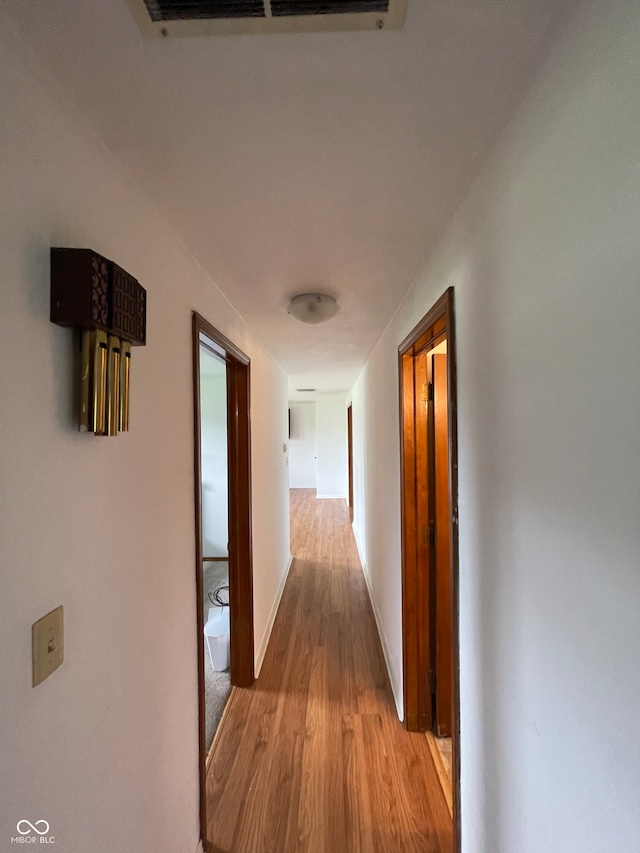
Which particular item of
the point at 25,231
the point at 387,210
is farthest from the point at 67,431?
the point at 387,210

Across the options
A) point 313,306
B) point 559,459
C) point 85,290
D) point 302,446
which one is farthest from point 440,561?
point 302,446

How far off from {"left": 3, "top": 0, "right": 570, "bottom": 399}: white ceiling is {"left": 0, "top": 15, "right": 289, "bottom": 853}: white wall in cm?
10

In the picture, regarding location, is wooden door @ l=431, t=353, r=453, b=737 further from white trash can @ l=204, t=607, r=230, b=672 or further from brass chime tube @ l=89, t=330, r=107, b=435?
brass chime tube @ l=89, t=330, r=107, b=435

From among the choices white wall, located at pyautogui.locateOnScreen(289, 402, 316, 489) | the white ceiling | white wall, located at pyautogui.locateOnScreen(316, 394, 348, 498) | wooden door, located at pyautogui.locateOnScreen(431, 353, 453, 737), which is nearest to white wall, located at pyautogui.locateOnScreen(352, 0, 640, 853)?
the white ceiling

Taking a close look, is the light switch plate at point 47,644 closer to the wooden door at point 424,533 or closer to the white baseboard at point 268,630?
the wooden door at point 424,533

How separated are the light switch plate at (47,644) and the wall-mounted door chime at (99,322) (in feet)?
1.18

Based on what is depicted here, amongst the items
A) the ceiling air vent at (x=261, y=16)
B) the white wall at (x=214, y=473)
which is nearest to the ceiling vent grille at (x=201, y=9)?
the ceiling air vent at (x=261, y=16)

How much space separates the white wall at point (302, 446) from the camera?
8.95 m

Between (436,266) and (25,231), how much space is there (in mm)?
1208

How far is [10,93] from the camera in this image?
576 mm

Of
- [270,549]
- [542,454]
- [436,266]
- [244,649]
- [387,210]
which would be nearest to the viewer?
[542,454]

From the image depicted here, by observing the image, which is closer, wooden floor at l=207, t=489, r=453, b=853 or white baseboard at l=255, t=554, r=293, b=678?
wooden floor at l=207, t=489, r=453, b=853

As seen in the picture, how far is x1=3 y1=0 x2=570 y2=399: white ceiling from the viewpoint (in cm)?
58

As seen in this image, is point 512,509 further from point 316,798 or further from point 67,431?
point 316,798
